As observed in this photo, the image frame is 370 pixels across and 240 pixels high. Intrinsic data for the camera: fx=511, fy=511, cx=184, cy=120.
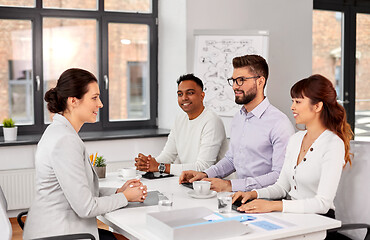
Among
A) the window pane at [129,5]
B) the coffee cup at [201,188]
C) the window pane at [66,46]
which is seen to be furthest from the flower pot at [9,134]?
the coffee cup at [201,188]

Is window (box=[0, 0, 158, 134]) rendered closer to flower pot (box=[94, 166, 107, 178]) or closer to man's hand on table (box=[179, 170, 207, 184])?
flower pot (box=[94, 166, 107, 178])

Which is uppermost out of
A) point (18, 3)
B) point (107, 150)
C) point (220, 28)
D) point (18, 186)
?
point (18, 3)

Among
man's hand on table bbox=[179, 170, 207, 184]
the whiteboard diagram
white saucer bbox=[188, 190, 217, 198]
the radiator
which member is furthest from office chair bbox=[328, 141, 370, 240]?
the radiator

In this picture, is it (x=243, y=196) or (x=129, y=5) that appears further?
(x=129, y=5)

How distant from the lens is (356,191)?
265 centimetres

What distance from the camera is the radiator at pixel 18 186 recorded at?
4977 millimetres

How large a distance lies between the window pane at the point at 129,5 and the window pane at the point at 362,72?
328 cm

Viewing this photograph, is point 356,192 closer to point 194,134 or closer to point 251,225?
point 251,225

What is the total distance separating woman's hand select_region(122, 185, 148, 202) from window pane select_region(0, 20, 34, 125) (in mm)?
3361

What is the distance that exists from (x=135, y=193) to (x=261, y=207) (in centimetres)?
61

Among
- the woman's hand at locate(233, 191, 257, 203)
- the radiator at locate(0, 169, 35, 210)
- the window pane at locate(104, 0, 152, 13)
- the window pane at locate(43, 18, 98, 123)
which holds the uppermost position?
the window pane at locate(104, 0, 152, 13)

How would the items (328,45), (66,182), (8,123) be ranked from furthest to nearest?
1. (328,45)
2. (8,123)
3. (66,182)

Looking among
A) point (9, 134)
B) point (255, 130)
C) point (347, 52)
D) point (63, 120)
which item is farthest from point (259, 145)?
point (347, 52)

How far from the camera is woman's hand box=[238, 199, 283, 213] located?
7.59 ft
